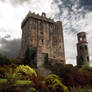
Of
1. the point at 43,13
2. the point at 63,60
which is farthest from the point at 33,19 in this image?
the point at 63,60

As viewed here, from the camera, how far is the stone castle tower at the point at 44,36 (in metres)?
31.9

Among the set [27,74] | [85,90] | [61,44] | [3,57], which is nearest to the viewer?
[85,90]

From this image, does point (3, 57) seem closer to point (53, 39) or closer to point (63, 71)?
point (63, 71)

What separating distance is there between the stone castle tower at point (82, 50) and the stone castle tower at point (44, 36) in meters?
5.92

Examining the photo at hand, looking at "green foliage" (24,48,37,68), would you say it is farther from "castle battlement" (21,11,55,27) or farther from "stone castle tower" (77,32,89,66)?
"stone castle tower" (77,32,89,66)

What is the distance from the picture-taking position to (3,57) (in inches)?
901

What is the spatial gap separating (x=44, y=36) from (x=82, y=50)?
41.7 feet

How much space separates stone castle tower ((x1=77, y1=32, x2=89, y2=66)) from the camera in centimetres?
3612

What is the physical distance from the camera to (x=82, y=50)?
37188 millimetres

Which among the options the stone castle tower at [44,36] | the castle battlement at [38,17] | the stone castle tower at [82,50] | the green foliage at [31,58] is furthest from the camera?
the stone castle tower at [82,50]

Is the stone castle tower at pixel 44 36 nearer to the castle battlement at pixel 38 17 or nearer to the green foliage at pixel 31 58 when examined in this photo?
the castle battlement at pixel 38 17

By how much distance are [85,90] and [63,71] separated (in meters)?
7.04

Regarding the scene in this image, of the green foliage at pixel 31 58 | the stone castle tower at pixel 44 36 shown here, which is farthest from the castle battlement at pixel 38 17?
the green foliage at pixel 31 58

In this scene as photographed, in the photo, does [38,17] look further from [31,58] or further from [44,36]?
[31,58]
